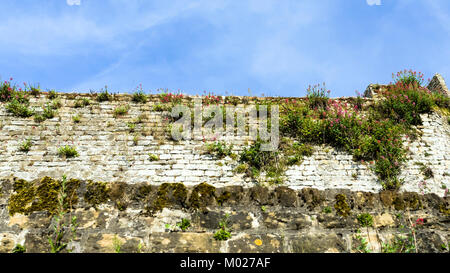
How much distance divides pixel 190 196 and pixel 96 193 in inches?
76.3

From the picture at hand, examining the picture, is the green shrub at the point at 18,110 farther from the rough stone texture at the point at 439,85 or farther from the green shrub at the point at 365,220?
the rough stone texture at the point at 439,85

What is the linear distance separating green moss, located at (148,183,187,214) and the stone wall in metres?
0.02

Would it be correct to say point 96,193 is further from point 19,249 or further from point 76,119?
point 76,119

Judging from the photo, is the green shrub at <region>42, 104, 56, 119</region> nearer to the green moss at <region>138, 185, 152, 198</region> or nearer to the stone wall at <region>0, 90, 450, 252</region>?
the stone wall at <region>0, 90, 450, 252</region>

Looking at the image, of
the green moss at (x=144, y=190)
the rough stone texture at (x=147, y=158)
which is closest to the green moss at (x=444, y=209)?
the rough stone texture at (x=147, y=158)

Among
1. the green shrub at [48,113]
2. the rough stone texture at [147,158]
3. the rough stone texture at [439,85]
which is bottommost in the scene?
the rough stone texture at [147,158]

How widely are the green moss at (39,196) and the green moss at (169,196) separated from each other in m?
1.62

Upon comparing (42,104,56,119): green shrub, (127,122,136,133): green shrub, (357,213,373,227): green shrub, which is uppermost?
(42,104,56,119): green shrub

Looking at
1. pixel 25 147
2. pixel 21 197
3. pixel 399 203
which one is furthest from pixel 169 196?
pixel 399 203

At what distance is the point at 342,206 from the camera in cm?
633

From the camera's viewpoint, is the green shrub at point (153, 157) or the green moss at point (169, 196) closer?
the green moss at point (169, 196)

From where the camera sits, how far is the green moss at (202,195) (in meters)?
6.29

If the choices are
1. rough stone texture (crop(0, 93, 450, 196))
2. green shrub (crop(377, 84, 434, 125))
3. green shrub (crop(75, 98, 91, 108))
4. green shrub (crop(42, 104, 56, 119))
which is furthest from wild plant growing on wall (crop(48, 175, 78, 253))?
green shrub (crop(377, 84, 434, 125))

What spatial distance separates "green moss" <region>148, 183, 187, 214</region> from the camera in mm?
6266
